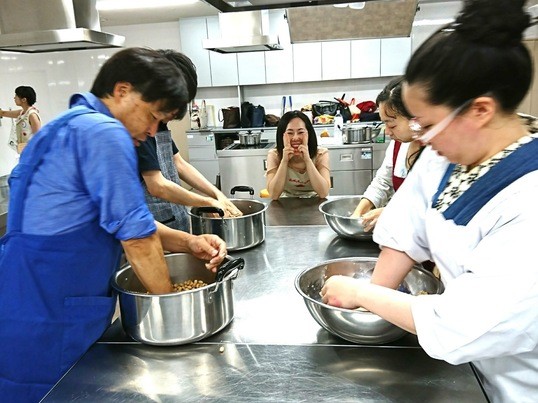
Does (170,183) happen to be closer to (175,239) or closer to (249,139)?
(175,239)

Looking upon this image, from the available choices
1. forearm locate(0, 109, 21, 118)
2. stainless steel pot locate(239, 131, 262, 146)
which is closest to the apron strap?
stainless steel pot locate(239, 131, 262, 146)

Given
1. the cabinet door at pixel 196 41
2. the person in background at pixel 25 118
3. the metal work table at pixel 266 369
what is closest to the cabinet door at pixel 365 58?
the cabinet door at pixel 196 41

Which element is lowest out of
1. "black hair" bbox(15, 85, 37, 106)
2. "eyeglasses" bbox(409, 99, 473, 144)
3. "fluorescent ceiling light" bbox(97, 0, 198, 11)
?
"eyeglasses" bbox(409, 99, 473, 144)

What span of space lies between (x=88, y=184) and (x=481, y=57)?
2.85 feet

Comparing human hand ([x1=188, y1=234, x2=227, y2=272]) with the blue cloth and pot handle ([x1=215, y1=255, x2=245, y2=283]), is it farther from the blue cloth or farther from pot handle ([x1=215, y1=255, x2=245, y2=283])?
the blue cloth

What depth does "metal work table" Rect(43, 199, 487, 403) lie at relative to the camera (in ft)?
3.09

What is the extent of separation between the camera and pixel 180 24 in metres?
6.15

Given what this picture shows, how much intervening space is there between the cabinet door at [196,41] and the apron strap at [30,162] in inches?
208

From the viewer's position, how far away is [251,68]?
6113 millimetres

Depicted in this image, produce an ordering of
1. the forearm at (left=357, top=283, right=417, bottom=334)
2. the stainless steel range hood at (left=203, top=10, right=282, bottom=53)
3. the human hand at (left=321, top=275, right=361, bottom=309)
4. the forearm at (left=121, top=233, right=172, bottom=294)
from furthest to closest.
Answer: the stainless steel range hood at (left=203, top=10, right=282, bottom=53)
the forearm at (left=121, top=233, right=172, bottom=294)
the human hand at (left=321, top=275, right=361, bottom=309)
the forearm at (left=357, top=283, right=417, bottom=334)

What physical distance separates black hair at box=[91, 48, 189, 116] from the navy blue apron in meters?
0.75

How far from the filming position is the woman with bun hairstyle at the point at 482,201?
0.74 meters

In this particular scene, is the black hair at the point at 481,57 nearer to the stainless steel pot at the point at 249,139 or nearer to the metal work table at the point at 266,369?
the metal work table at the point at 266,369

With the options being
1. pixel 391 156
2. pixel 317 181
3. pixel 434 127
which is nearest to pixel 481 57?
pixel 434 127
